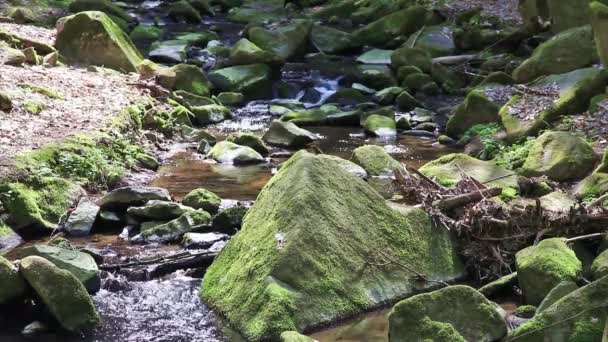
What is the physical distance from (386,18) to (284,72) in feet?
15.6

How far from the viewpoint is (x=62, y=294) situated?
22.8 ft

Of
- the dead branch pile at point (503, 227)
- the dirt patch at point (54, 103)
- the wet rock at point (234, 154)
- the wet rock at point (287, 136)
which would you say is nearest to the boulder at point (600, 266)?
the dead branch pile at point (503, 227)

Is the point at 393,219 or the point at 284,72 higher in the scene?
the point at 393,219

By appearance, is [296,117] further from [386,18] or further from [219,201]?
[386,18]

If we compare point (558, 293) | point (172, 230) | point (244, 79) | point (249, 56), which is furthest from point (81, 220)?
point (249, 56)

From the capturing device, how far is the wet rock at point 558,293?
6.69 metres

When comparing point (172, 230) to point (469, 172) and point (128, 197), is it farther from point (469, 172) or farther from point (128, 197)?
point (469, 172)

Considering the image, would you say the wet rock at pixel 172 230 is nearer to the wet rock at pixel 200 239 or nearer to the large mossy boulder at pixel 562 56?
the wet rock at pixel 200 239

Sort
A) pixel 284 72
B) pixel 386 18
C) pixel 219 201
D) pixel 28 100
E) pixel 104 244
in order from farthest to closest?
pixel 386 18, pixel 284 72, pixel 28 100, pixel 219 201, pixel 104 244

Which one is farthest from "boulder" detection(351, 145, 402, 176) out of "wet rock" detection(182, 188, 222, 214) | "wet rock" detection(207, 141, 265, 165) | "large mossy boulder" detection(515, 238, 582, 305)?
"large mossy boulder" detection(515, 238, 582, 305)

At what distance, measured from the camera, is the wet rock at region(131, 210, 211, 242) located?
9.24 m

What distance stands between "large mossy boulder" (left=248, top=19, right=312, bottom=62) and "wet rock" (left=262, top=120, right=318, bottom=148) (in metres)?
6.17

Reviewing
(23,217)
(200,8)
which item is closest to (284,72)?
(200,8)

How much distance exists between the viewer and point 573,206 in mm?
8227
